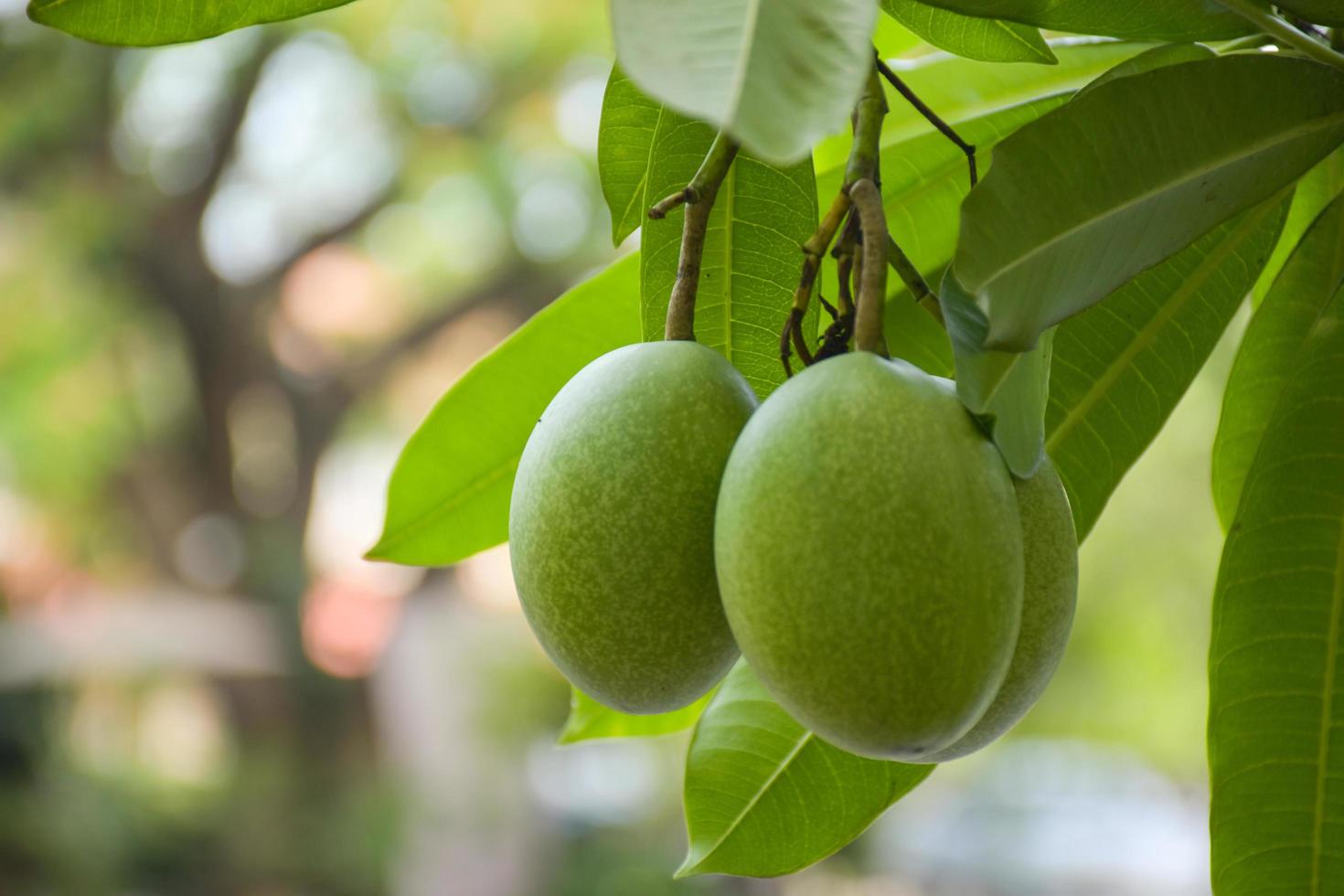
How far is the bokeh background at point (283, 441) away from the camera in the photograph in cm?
596

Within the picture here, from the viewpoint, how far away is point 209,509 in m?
6.32

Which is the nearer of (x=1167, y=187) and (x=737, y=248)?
(x=1167, y=187)

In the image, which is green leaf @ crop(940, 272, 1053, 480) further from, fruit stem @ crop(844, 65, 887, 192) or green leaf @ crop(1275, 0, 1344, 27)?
green leaf @ crop(1275, 0, 1344, 27)

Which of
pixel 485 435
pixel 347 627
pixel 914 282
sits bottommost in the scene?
pixel 347 627

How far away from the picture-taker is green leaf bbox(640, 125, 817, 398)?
1.94 ft

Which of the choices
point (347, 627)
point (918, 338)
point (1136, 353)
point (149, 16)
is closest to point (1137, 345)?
point (1136, 353)

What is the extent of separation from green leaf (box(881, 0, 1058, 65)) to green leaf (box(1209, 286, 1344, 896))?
217 mm

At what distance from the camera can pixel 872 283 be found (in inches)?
17.2

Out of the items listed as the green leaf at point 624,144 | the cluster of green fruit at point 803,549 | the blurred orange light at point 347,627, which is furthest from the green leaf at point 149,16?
the blurred orange light at point 347,627

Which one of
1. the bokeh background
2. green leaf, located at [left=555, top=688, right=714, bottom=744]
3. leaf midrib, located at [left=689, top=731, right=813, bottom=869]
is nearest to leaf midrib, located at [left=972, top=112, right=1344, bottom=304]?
leaf midrib, located at [left=689, top=731, right=813, bottom=869]

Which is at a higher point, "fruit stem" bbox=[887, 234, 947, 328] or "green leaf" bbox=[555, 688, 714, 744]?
"fruit stem" bbox=[887, 234, 947, 328]

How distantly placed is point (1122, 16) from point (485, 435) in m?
0.43

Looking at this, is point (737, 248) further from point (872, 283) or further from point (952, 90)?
point (952, 90)

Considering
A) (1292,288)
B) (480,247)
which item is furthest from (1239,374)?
(480,247)
